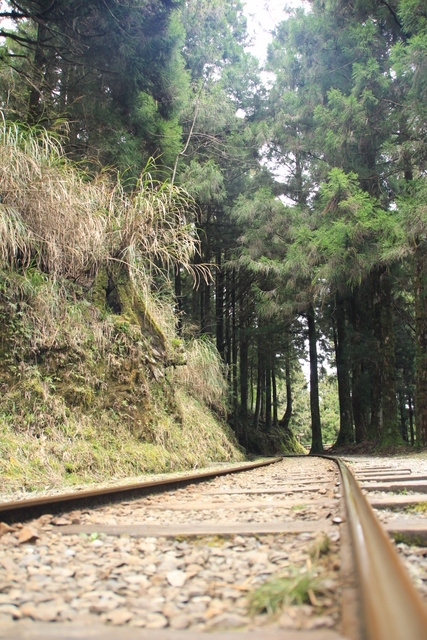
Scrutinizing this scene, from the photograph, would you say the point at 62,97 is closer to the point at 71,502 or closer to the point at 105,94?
the point at 105,94

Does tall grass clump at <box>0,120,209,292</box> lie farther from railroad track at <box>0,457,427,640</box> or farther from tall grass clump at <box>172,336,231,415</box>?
railroad track at <box>0,457,427,640</box>

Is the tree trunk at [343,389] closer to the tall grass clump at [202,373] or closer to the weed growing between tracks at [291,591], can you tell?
the tall grass clump at [202,373]

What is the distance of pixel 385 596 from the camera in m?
0.98

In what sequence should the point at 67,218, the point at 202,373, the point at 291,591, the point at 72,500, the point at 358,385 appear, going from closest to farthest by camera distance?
the point at 291,591 → the point at 72,500 → the point at 67,218 → the point at 202,373 → the point at 358,385

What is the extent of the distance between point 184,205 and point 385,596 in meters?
10.1

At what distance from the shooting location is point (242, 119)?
17.4 metres

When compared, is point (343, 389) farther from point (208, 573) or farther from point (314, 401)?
point (208, 573)

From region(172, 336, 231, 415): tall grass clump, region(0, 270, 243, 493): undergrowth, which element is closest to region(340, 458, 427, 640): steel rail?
region(0, 270, 243, 493): undergrowth

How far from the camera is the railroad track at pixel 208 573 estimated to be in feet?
3.46

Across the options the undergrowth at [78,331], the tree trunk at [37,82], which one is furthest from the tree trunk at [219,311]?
the tree trunk at [37,82]

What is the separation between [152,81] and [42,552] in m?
8.19

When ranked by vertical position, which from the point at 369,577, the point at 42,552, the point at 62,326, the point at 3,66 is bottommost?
the point at 42,552

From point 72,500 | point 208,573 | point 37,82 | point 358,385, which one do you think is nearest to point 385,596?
point 208,573

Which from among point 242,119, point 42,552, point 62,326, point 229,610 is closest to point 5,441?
point 62,326
